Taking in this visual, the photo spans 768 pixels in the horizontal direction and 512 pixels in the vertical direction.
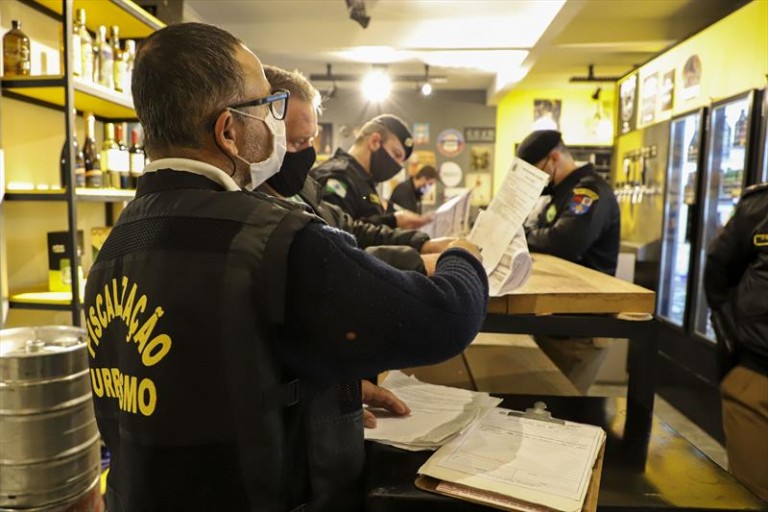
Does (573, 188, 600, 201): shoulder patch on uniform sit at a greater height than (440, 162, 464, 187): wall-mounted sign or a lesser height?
lesser

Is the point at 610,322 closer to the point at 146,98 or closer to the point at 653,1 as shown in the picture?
the point at 146,98

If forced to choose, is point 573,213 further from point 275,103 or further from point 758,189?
point 275,103

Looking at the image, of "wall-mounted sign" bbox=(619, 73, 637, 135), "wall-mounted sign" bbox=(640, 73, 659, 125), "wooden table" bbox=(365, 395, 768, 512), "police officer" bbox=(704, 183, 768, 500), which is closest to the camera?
"wooden table" bbox=(365, 395, 768, 512)

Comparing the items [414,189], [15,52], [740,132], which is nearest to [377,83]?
[414,189]

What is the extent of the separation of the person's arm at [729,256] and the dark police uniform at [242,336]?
2.09 m

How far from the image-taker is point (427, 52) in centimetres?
519

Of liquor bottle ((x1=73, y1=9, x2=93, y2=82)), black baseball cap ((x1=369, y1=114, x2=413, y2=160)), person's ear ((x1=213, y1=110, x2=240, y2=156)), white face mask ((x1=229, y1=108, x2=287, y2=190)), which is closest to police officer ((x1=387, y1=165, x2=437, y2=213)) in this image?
black baseball cap ((x1=369, y1=114, x2=413, y2=160))

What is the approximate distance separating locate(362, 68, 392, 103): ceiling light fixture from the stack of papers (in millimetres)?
5097

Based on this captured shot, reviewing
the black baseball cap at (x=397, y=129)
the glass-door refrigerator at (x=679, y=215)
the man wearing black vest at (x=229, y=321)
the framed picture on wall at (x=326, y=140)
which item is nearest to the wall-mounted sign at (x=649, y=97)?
the glass-door refrigerator at (x=679, y=215)

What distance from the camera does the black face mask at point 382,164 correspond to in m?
2.76

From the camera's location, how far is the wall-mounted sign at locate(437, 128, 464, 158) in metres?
7.00

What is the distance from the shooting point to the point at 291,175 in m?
1.58

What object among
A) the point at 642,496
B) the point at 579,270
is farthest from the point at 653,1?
the point at 642,496

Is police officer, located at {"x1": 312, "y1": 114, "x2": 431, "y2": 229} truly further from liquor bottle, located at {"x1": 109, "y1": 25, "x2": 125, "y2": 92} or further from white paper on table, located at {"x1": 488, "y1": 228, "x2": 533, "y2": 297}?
white paper on table, located at {"x1": 488, "y1": 228, "x2": 533, "y2": 297}
